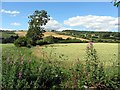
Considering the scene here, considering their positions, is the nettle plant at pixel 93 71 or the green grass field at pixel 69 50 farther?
the green grass field at pixel 69 50

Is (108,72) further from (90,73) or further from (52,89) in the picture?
(52,89)

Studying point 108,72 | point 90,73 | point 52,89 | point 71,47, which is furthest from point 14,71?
point 71,47

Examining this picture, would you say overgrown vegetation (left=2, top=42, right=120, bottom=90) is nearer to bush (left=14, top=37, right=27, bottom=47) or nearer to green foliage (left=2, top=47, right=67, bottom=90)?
green foliage (left=2, top=47, right=67, bottom=90)

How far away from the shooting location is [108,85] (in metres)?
6.71

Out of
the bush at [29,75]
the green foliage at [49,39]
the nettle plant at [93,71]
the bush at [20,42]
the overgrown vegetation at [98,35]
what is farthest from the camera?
the green foliage at [49,39]

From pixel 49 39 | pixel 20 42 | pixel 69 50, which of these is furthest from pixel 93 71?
pixel 20 42

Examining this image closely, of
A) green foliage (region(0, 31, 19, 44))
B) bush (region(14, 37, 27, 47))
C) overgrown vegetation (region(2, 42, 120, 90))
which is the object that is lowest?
overgrown vegetation (region(2, 42, 120, 90))

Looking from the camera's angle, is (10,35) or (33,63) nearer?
(33,63)

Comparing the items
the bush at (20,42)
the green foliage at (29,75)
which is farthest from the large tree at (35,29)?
the green foliage at (29,75)

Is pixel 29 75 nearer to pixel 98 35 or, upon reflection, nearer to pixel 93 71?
pixel 93 71

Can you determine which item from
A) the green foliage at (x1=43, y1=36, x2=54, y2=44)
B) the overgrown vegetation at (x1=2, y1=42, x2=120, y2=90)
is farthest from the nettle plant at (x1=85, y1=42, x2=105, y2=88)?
the green foliage at (x1=43, y1=36, x2=54, y2=44)

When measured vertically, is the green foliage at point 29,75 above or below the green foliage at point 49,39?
below

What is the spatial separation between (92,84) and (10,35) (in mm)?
5095

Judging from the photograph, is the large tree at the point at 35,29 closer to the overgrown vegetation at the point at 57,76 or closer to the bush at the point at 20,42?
the bush at the point at 20,42
